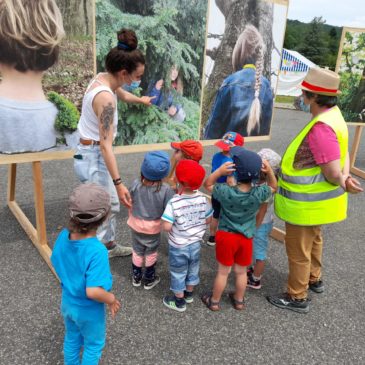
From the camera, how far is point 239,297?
99.7 inches

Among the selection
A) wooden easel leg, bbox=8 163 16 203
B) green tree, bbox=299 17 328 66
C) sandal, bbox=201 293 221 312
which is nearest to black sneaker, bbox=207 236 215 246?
sandal, bbox=201 293 221 312

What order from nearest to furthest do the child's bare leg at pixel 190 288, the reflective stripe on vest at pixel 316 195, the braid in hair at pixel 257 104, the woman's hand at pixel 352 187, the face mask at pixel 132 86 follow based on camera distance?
the woman's hand at pixel 352 187 → the reflective stripe on vest at pixel 316 195 → the child's bare leg at pixel 190 288 → the face mask at pixel 132 86 → the braid in hair at pixel 257 104

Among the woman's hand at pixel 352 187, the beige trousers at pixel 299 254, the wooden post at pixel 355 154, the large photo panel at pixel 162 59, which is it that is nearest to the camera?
the woman's hand at pixel 352 187

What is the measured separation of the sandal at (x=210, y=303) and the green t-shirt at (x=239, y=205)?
596 millimetres

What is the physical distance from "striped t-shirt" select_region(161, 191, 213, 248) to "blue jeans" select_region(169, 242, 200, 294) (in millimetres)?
52

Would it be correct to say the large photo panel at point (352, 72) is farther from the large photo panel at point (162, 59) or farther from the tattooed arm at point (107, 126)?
the tattooed arm at point (107, 126)

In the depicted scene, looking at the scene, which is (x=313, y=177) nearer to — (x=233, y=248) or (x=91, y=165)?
(x=233, y=248)

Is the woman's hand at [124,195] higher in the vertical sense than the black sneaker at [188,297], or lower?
higher

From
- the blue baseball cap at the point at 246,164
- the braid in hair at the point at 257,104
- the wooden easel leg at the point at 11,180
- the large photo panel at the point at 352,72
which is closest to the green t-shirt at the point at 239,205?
the blue baseball cap at the point at 246,164

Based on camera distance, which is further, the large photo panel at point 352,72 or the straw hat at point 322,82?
the large photo panel at point 352,72

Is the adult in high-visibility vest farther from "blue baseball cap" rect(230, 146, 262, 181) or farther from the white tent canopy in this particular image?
the white tent canopy

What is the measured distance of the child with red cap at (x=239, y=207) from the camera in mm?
2143

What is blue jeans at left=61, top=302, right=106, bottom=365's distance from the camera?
160 centimetres

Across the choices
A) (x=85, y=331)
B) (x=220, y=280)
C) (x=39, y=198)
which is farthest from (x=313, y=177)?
(x=39, y=198)
